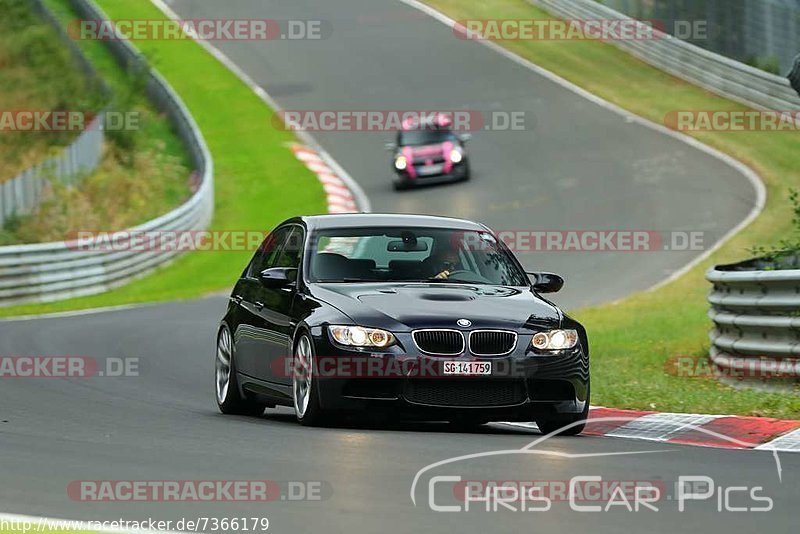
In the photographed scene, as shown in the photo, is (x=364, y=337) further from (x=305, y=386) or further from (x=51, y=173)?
(x=51, y=173)

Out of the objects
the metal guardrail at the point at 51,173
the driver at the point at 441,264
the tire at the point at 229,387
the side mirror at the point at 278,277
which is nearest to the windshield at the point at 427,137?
the metal guardrail at the point at 51,173

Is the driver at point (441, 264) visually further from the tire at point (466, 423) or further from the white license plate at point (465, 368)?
the white license plate at point (465, 368)

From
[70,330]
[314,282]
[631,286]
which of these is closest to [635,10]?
[631,286]

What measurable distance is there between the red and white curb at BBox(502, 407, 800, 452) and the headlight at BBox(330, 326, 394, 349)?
4.82ft

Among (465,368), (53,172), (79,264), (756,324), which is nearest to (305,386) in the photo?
(465,368)

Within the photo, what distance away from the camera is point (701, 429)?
10156 millimetres

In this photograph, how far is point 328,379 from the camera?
A: 9.87 m

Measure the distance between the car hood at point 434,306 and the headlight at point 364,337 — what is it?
0.05m

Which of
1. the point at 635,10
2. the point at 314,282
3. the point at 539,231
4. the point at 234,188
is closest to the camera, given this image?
the point at 314,282

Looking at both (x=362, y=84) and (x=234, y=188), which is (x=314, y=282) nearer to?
(x=234, y=188)

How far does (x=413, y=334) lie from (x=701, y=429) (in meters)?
1.85

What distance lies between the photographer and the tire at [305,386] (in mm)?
9969

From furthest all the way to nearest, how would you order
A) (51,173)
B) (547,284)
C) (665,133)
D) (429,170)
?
(665,133) → (429,170) → (51,173) → (547,284)

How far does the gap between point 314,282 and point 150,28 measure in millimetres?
43765
